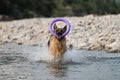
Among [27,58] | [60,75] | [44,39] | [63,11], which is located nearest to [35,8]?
[63,11]

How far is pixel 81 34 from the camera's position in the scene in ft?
82.7

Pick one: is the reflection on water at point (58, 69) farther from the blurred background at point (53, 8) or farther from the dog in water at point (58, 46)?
the blurred background at point (53, 8)

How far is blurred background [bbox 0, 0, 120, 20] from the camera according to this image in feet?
193

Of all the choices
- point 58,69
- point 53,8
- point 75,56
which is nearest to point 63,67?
point 58,69

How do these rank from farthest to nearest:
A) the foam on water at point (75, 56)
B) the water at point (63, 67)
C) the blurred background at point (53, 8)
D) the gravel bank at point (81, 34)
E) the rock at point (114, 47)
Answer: the blurred background at point (53, 8) < the gravel bank at point (81, 34) < the rock at point (114, 47) < the foam on water at point (75, 56) < the water at point (63, 67)

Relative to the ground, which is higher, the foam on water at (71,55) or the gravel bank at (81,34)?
the gravel bank at (81,34)

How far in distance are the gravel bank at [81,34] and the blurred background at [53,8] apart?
50.2 feet

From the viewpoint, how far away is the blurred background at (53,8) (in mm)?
58969

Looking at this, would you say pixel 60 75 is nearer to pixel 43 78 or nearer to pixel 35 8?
pixel 43 78

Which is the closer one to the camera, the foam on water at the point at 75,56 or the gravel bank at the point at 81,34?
the foam on water at the point at 75,56

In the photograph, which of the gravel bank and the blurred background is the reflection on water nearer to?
the gravel bank

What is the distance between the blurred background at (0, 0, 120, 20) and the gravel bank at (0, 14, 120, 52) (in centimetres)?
1531

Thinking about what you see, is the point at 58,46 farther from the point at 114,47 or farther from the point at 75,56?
the point at 114,47

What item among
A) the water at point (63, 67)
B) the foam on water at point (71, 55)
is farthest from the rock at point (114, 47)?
the water at point (63, 67)
